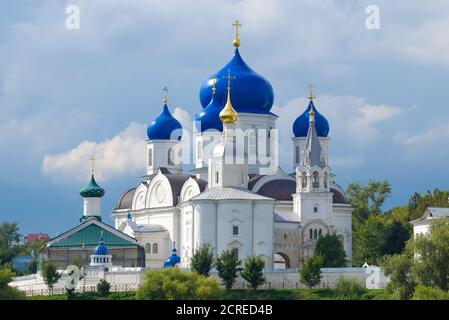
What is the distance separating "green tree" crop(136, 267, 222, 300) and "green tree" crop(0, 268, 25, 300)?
364 centimetres

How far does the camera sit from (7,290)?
4503 cm

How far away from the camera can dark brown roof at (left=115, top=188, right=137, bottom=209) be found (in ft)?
194

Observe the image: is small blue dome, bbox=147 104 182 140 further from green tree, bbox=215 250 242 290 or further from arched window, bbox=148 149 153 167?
green tree, bbox=215 250 242 290

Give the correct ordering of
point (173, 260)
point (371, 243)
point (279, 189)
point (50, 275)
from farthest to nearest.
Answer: point (371, 243) < point (279, 189) < point (173, 260) < point (50, 275)

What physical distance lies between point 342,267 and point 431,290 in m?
12.4

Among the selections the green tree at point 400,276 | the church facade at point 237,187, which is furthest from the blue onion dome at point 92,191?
the green tree at point 400,276

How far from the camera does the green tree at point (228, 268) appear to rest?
154 feet

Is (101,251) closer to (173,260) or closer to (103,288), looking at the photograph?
(173,260)

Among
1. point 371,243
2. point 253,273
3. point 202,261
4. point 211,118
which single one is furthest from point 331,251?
point 211,118

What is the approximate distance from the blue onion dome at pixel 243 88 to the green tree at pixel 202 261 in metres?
8.10

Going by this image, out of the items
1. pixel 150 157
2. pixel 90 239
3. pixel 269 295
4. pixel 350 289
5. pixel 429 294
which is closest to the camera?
pixel 429 294

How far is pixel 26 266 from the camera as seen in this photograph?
64125mm

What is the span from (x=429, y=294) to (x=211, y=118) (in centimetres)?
1900
